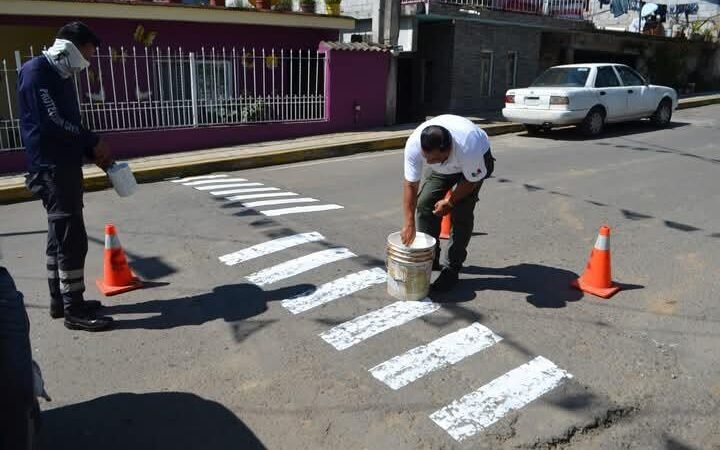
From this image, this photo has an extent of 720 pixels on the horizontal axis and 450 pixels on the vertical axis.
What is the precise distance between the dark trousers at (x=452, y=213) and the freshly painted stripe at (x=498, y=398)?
1294mm

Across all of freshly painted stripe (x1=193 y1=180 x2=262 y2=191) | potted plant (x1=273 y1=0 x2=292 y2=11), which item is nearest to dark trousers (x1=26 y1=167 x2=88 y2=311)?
freshly painted stripe (x1=193 y1=180 x2=262 y2=191)

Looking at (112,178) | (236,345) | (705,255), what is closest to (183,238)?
(112,178)

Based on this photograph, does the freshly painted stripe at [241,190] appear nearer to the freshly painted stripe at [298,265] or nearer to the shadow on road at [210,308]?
the freshly painted stripe at [298,265]

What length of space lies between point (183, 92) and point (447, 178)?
8694 mm

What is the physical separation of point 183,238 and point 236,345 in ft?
8.70

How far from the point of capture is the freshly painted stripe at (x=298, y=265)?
209 inches

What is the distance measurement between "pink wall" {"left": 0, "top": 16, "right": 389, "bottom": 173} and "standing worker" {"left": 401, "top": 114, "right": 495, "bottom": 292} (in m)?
8.30

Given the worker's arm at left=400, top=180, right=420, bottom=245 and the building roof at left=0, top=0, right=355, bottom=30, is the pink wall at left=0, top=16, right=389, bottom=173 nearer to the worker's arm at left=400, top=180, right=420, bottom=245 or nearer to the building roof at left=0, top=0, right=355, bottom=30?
the building roof at left=0, top=0, right=355, bottom=30

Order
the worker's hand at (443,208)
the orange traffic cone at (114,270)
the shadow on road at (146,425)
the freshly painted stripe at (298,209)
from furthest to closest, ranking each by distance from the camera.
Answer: the freshly painted stripe at (298,209)
the orange traffic cone at (114,270)
the worker's hand at (443,208)
the shadow on road at (146,425)

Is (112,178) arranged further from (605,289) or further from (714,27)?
(714,27)

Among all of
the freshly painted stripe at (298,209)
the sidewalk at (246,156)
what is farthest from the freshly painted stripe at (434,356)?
the sidewalk at (246,156)

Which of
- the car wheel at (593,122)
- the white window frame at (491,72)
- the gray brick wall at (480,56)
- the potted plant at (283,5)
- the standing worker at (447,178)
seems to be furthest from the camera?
the white window frame at (491,72)

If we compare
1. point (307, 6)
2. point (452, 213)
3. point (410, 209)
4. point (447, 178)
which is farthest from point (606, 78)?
point (410, 209)

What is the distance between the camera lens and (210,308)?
476 centimetres
